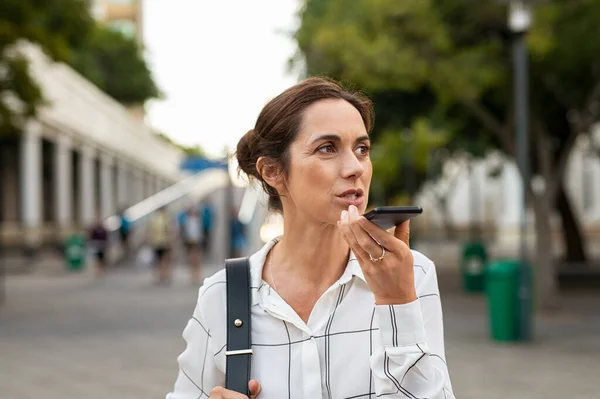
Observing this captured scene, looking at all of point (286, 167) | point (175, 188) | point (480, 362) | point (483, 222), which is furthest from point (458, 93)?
point (483, 222)

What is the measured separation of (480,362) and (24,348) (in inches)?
221

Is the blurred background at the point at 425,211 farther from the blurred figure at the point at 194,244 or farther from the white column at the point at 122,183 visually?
the white column at the point at 122,183

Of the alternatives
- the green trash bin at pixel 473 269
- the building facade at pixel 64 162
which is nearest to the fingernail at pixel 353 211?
the green trash bin at pixel 473 269

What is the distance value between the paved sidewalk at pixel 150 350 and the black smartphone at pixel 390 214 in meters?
6.90

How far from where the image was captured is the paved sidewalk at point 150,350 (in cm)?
931

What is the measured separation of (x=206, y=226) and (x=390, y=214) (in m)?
28.0

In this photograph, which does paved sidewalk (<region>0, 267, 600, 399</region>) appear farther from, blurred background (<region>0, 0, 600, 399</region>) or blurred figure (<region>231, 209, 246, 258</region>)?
blurred figure (<region>231, 209, 246, 258</region>)

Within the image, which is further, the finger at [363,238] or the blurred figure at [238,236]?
the blurred figure at [238,236]

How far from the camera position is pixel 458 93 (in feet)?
Answer: 53.5

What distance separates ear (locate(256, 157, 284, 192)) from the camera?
2.56m

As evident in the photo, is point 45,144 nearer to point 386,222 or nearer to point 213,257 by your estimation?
point 213,257

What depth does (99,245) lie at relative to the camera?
2536 cm

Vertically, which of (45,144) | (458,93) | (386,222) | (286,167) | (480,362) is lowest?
(480,362)

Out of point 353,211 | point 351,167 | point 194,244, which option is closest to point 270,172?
point 351,167
